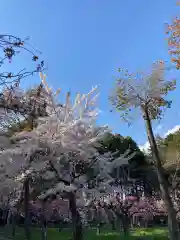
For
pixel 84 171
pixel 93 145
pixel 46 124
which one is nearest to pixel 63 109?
pixel 46 124

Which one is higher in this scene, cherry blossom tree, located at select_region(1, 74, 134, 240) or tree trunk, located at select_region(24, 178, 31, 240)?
cherry blossom tree, located at select_region(1, 74, 134, 240)

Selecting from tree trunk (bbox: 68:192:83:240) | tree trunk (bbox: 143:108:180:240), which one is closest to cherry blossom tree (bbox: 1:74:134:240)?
tree trunk (bbox: 68:192:83:240)

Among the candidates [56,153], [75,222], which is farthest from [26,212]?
[56,153]

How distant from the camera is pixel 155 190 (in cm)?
4609

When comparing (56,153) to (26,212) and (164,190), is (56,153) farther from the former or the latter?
(164,190)

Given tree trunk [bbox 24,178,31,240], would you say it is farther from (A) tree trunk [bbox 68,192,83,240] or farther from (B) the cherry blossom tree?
(A) tree trunk [bbox 68,192,83,240]

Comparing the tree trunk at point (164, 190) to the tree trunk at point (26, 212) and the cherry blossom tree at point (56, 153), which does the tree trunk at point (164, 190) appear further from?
the tree trunk at point (26, 212)

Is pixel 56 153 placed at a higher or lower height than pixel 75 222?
higher

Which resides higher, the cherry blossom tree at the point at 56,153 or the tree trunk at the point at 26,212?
→ the cherry blossom tree at the point at 56,153

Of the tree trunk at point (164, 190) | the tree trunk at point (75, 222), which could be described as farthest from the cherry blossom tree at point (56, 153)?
the tree trunk at point (164, 190)

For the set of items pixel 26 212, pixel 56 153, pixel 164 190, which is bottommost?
pixel 26 212

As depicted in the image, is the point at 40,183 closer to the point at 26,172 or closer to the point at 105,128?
the point at 26,172

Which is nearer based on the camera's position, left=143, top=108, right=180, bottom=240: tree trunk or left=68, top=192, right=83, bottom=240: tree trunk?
left=143, top=108, right=180, bottom=240: tree trunk

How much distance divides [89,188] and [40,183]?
2138 mm
